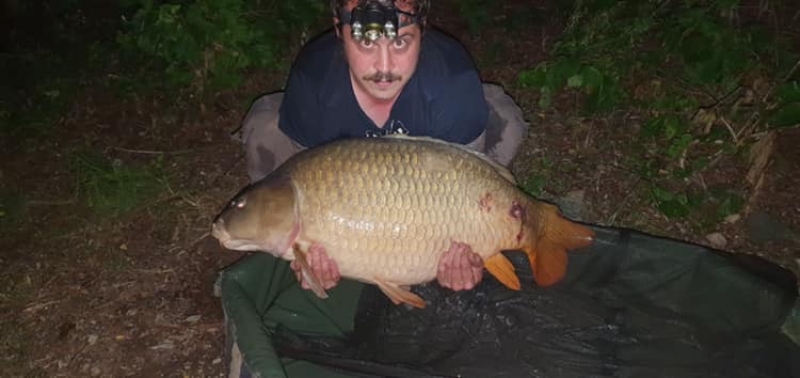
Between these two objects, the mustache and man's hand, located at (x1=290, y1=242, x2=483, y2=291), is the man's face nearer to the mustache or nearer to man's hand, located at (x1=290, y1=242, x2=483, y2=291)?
the mustache

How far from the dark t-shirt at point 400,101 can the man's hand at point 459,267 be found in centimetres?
51

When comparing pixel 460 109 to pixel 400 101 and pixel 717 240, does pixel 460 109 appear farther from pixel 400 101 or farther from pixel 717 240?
pixel 717 240

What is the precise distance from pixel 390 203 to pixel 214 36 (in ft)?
6.43

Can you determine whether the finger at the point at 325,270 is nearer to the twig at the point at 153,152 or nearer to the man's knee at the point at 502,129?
the man's knee at the point at 502,129

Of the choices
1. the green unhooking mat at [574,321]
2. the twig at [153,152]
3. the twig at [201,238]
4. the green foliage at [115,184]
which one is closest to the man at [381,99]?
the green unhooking mat at [574,321]

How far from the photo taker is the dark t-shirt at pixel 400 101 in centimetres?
194

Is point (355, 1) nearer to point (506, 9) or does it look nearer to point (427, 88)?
point (427, 88)

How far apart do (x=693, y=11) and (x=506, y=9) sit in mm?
1329

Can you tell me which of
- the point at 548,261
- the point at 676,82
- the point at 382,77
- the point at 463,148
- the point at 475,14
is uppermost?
the point at 382,77

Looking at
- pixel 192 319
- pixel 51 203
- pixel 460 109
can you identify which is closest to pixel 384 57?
pixel 460 109

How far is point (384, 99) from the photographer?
73.7 inches

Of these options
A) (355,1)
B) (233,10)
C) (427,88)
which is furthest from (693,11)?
(233,10)

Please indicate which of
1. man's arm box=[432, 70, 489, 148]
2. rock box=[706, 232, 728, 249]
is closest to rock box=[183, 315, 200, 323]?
man's arm box=[432, 70, 489, 148]

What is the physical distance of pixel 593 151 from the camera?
9.52 ft
